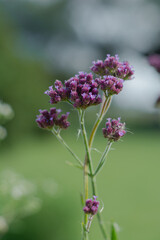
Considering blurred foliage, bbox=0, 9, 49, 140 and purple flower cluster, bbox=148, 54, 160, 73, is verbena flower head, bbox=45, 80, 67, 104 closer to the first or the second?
purple flower cluster, bbox=148, 54, 160, 73

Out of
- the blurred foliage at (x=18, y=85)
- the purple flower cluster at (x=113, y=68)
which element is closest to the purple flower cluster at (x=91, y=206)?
the purple flower cluster at (x=113, y=68)

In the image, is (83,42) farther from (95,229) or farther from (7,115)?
(7,115)

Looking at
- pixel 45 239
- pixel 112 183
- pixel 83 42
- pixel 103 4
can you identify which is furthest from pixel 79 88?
pixel 103 4

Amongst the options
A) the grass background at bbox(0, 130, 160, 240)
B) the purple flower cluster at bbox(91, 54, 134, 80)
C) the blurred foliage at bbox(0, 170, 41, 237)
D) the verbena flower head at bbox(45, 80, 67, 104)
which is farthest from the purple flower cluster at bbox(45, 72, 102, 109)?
the blurred foliage at bbox(0, 170, 41, 237)

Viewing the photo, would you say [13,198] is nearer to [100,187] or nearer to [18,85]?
[100,187]

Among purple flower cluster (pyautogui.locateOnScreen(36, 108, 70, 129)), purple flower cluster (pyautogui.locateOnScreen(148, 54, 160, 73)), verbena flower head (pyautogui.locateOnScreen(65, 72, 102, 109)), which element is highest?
purple flower cluster (pyautogui.locateOnScreen(148, 54, 160, 73))

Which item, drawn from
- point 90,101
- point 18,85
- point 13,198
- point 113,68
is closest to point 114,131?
point 90,101
